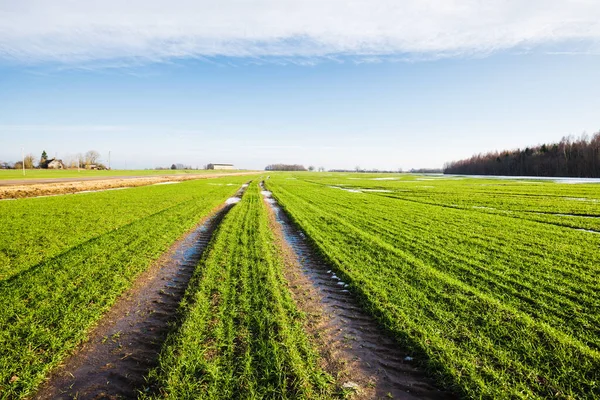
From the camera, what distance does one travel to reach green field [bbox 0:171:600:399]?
450cm

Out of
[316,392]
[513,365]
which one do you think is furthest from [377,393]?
[513,365]

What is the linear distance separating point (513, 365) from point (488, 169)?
172 meters

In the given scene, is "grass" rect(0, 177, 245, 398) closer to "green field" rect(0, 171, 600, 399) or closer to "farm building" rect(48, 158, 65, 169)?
"green field" rect(0, 171, 600, 399)

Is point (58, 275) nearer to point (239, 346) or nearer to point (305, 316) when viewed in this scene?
point (239, 346)

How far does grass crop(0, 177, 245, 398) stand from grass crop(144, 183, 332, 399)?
187 cm

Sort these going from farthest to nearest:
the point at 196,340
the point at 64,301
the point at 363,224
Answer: the point at 363,224 < the point at 64,301 < the point at 196,340

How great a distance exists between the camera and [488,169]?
149875mm

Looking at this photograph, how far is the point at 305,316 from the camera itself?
21.2ft

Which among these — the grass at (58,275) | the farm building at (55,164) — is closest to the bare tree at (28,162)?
the farm building at (55,164)

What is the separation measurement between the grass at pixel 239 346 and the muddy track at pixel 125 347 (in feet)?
1.14

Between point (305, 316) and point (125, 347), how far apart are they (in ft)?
11.3

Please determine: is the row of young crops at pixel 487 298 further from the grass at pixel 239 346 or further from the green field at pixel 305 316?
the grass at pixel 239 346

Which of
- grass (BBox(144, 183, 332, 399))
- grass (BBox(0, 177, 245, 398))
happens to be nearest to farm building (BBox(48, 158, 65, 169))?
grass (BBox(0, 177, 245, 398))

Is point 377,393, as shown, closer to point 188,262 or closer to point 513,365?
point 513,365
